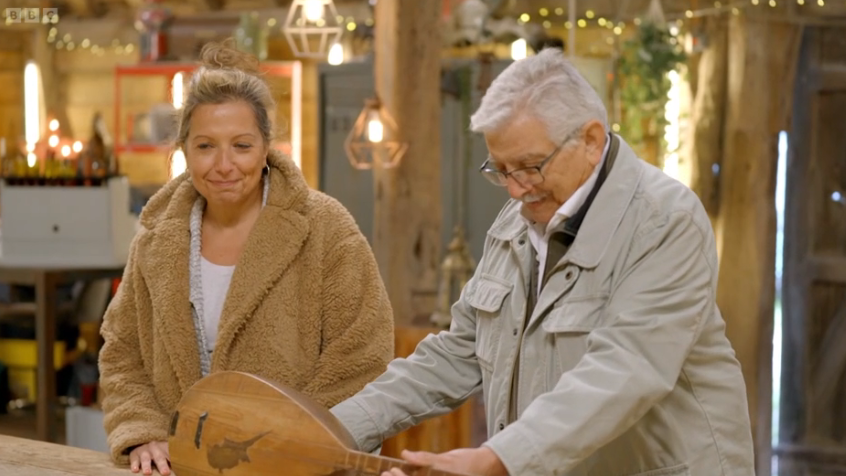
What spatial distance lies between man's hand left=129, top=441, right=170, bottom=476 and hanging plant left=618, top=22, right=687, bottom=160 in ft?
10.6

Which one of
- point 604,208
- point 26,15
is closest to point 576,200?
point 604,208

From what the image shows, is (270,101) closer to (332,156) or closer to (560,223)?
(560,223)

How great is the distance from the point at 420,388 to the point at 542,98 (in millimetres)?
615

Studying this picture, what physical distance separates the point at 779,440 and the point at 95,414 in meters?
2.99

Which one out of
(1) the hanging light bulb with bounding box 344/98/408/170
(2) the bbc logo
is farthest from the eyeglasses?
(1) the hanging light bulb with bounding box 344/98/408/170

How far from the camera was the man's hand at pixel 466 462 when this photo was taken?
176cm

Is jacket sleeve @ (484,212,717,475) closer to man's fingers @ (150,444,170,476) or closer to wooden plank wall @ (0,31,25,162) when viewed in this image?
man's fingers @ (150,444,170,476)

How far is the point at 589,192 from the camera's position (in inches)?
75.0

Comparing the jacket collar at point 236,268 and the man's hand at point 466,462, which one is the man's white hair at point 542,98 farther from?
the jacket collar at point 236,268

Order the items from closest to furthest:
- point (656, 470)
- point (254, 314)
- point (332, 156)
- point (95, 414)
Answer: point (656, 470)
point (254, 314)
point (95, 414)
point (332, 156)

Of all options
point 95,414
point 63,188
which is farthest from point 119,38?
point 95,414

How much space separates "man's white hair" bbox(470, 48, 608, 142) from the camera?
5.93 ft

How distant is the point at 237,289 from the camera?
236 centimetres

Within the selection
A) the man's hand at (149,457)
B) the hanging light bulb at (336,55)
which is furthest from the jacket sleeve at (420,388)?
the hanging light bulb at (336,55)
